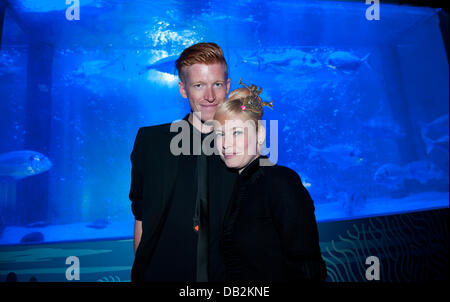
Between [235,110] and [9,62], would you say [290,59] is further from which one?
[9,62]

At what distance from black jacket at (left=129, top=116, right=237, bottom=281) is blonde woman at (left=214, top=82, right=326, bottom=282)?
0.82 feet

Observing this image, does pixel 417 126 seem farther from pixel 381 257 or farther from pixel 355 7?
pixel 381 257

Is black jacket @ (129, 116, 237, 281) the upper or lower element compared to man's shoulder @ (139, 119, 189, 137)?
lower

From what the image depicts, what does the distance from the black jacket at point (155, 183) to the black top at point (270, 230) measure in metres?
0.29

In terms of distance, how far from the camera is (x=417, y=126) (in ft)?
39.3

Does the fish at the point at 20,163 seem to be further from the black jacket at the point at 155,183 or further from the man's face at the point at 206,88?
the man's face at the point at 206,88

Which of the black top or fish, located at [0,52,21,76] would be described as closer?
the black top

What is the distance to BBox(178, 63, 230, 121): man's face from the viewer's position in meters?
1.31
